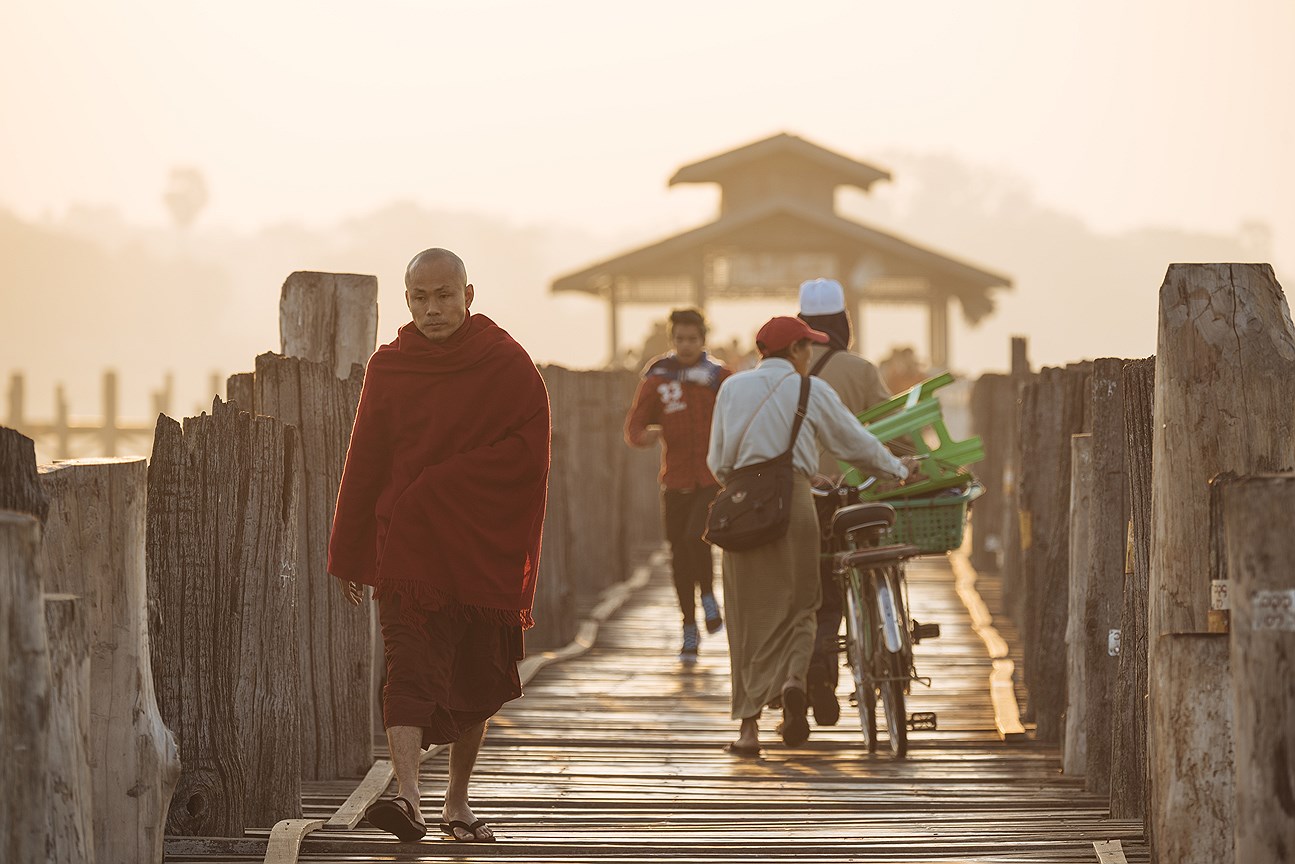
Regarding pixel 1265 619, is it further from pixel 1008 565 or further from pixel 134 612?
pixel 1008 565

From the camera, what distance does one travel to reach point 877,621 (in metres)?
8.80

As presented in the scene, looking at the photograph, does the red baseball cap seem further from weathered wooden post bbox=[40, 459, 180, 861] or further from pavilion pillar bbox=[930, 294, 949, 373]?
pavilion pillar bbox=[930, 294, 949, 373]

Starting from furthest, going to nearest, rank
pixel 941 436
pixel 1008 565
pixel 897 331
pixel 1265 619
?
pixel 897 331 < pixel 1008 565 < pixel 941 436 < pixel 1265 619

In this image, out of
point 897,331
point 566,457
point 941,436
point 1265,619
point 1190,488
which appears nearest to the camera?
point 1265,619

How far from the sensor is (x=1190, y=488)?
539 cm

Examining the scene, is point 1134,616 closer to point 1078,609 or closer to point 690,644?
point 1078,609

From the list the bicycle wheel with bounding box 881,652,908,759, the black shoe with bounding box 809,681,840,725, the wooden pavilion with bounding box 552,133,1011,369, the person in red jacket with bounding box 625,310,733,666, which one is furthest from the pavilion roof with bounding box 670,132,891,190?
the bicycle wheel with bounding box 881,652,908,759

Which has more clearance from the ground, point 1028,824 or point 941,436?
point 941,436

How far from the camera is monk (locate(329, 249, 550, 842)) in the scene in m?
6.60

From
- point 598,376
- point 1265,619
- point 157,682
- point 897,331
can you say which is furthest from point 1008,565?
point 897,331

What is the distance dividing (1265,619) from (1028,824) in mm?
2490

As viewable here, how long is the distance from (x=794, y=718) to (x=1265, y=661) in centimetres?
457

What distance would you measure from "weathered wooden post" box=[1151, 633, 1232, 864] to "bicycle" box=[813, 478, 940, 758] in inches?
126

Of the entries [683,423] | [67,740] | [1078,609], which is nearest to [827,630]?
[1078,609]
